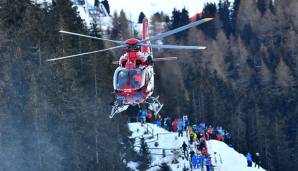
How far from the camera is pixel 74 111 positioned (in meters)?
32.7

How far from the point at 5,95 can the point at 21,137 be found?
8.04 ft

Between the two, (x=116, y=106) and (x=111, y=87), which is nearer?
(x=116, y=106)

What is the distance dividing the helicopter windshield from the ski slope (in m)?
8.69

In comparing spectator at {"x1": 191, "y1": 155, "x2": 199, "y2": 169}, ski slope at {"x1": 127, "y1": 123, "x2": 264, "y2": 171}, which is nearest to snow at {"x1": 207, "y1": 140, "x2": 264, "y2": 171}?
ski slope at {"x1": 127, "y1": 123, "x2": 264, "y2": 171}

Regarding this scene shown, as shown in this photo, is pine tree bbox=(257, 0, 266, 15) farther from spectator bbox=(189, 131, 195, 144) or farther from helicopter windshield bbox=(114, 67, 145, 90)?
helicopter windshield bbox=(114, 67, 145, 90)

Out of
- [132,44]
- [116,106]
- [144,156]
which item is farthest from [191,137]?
[132,44]

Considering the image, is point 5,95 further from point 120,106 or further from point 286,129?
point 286,129

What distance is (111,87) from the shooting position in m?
41.4

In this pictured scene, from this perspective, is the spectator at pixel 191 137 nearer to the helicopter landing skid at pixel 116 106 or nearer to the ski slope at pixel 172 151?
the ski slope at pixel 172 151

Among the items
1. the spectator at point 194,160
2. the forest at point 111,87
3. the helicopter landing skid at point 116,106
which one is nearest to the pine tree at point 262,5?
the forest at point 111,87

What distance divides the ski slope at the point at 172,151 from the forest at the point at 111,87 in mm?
1666

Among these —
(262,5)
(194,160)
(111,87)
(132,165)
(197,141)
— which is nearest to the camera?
(194,160)

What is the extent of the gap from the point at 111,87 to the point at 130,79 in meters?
18.7

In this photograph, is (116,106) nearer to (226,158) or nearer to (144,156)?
(226,158)
